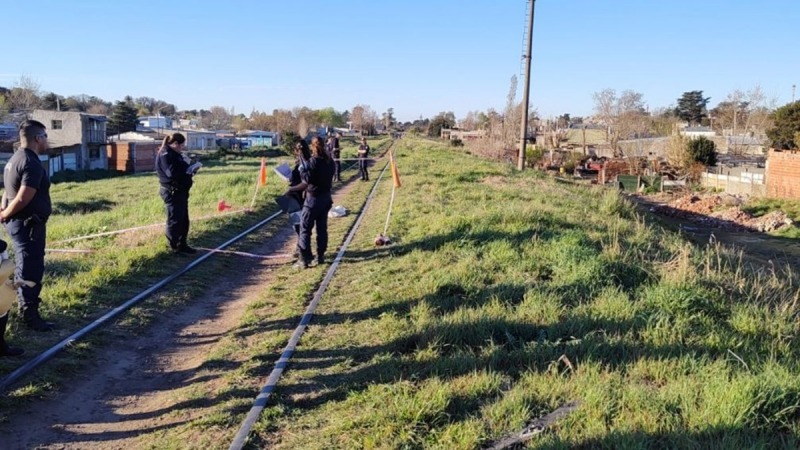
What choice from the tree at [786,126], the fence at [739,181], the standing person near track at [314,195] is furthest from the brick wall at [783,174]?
the standing person near track at [314,195]

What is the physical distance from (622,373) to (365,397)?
6.93 feet

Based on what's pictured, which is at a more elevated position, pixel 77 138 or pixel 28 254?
pixel 77 138

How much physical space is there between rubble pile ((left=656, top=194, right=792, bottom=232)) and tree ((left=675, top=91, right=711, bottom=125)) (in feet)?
325

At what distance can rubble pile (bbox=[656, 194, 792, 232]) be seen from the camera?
2985 centimetres

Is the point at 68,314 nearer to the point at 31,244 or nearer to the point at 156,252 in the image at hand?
the point at 31,244

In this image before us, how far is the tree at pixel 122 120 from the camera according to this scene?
106m

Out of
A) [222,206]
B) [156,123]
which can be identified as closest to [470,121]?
[156,123]

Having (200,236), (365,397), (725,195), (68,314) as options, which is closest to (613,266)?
(365,397)

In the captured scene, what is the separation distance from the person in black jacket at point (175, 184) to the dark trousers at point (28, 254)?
4015 millimetres

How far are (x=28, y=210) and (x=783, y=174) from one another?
38848mm

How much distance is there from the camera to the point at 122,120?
107 m

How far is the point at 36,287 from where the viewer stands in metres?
6.41

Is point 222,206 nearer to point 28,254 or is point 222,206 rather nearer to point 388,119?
point 28,254

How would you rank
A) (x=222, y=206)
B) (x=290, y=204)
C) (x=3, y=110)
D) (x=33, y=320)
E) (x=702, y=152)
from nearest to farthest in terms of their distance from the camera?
(x=33, y=320), (x=290, y=204), (x=222, y=206), (x=702, y=152), (x=3, y=110)
